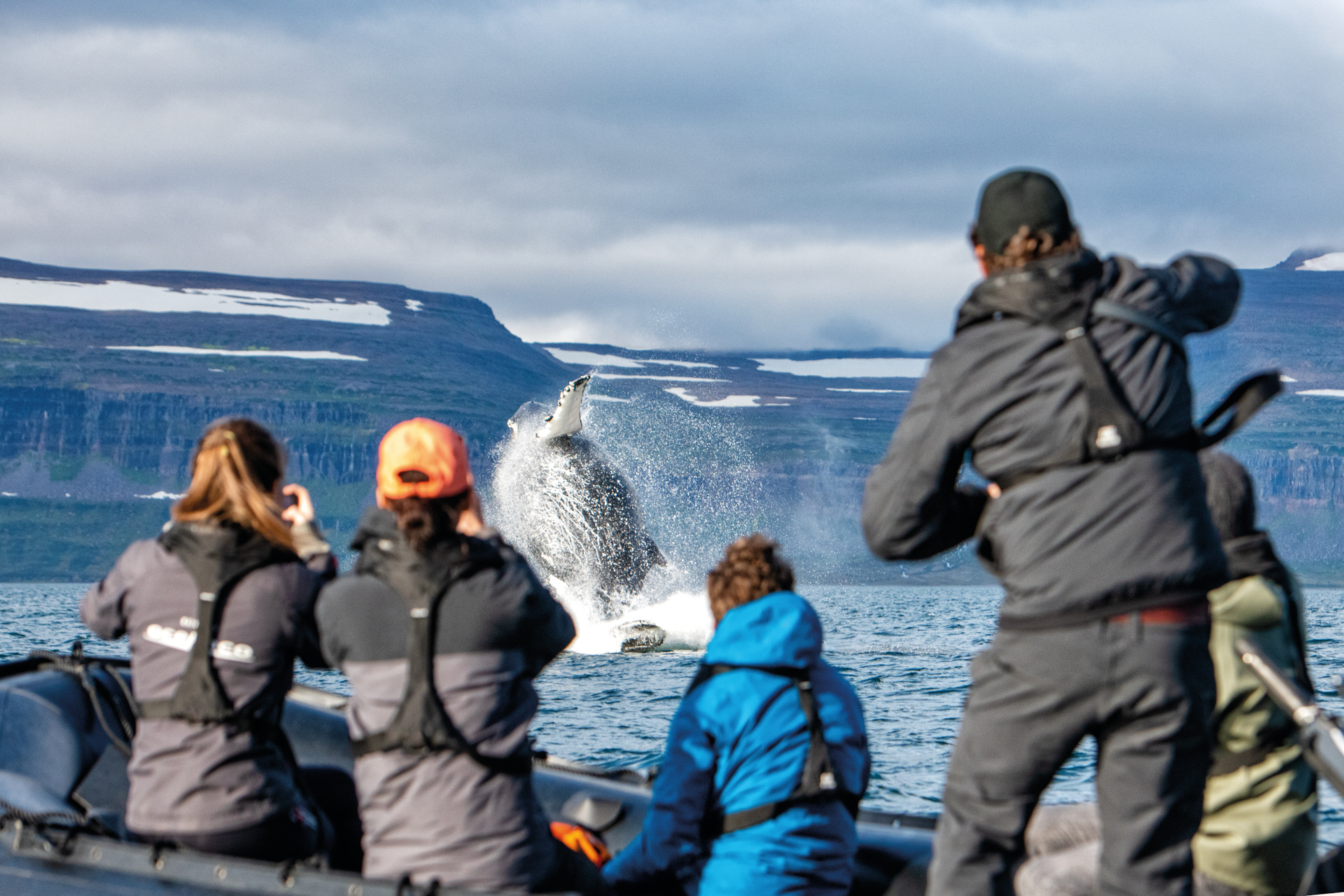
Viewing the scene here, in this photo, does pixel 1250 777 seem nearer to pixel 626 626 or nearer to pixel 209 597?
pixel 209 597

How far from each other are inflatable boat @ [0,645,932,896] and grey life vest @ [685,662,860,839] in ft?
2.61

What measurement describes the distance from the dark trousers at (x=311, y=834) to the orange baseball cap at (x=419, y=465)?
47.5 inches

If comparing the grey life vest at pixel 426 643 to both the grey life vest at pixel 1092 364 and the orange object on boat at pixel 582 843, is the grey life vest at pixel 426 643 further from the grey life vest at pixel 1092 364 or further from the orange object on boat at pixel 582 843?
the grey life vest at pixel 1092 364

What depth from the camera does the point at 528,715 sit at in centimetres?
380

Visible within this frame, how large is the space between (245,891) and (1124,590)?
2604 millimetres

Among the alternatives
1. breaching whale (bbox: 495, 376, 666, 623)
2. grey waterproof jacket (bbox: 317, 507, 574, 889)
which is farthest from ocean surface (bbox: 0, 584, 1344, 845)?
A: grey waterproof jacket (bbox: 317, 507, 574, 889)

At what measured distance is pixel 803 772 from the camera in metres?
4.19

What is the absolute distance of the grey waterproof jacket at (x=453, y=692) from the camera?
12.0 feet

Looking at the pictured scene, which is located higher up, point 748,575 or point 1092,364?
point 1092,364

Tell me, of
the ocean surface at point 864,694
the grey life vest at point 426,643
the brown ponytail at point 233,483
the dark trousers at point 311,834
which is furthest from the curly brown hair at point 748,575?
the ocean surface at point 864,694

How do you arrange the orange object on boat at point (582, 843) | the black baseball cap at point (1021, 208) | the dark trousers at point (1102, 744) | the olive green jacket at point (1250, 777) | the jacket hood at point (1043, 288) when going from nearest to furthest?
1. the dark trousers at point (1102, 744)
2. the jacket hood at point (1043, 288)
3. the black baseball cap at point (1021, 208)
4. the olive green jacket at point (1250, 777)
5. the orange object on boat at point (582, 843)

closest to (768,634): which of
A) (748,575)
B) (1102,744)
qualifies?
(748,575)

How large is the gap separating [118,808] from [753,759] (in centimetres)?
265

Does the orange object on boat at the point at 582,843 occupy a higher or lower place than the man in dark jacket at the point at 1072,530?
lower
